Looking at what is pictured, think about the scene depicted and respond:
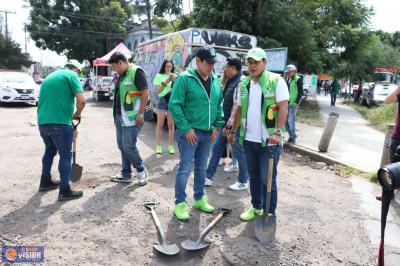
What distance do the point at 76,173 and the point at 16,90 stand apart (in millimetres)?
11582

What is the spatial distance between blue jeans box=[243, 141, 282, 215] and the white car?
1380 centimetres

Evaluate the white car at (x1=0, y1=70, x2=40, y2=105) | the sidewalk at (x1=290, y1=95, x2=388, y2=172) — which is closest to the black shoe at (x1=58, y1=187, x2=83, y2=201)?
the sidewalk at (x1=290, y1=95, x2=388, y2=172)

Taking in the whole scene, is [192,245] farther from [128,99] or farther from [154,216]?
[128,99]

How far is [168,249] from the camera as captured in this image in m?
3.42

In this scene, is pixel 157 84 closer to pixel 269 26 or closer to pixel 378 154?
pixel 378 154

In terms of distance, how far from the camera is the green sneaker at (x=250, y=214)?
13.9 ft

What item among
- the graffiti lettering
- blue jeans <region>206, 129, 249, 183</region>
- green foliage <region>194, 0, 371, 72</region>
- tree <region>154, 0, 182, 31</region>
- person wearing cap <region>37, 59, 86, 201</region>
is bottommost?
blue jeans <region>206, 129, 249, 183</region>

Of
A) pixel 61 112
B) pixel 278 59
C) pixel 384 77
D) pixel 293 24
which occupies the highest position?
pixel 293 24

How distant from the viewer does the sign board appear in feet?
33.1

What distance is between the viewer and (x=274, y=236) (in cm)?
386

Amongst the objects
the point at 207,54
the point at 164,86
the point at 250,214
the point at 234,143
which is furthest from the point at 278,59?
the point at 250,214

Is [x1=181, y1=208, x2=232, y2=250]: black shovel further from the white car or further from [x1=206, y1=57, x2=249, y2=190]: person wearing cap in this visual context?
the white car

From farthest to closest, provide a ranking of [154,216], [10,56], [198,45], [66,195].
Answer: [10,56] → [198,45] → [66,195] → [154,216]

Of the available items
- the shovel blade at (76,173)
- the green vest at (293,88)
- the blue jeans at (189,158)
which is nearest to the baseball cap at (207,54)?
the blue jeans at (189,158)
